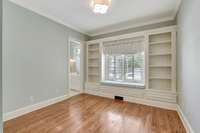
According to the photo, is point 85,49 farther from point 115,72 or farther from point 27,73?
point 27,73

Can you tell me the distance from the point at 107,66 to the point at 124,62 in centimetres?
74

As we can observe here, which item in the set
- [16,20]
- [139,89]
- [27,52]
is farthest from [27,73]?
[139,89]

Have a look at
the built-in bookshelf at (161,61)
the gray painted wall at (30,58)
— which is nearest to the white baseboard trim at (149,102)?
the built-in bookshelf at (161,61)

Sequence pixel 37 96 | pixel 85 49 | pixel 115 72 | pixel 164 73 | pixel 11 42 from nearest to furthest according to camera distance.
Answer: pixel 11 42, pixel 37 96, pixel 164 73, pixel 115 72, pixel 85 49

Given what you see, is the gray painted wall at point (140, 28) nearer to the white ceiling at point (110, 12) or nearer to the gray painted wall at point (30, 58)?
the white ceiling at point (110, 12)

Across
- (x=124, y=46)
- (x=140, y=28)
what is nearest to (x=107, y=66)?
(x=124, y=46)

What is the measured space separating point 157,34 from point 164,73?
1.19 metres

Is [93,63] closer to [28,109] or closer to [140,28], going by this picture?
[140,28]

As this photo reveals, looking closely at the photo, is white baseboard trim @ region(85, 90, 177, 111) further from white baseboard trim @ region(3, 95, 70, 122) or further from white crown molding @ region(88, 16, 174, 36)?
white crown molding @ region(88, 16, 174, 36)

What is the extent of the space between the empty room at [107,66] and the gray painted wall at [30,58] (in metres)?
0.02

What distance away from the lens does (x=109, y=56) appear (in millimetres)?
4453

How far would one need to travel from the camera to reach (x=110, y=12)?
3035 mm

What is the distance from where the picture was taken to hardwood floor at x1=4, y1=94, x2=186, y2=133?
2.05 m

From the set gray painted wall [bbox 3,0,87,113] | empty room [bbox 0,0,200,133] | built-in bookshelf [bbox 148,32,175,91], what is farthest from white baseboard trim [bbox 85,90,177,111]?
gray painted wall [bbox 3,0,87,113]
